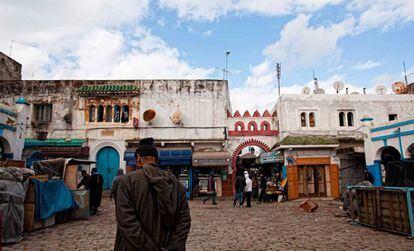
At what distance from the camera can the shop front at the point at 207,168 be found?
18719 millimetres

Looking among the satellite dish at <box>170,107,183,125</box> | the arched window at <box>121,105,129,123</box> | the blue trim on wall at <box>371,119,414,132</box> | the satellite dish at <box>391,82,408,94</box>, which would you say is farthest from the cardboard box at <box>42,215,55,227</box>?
the satellite dish at <box>391,82,408,94</box>

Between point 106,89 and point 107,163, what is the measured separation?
4.91 meters

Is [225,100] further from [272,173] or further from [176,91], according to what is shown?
[272,173]

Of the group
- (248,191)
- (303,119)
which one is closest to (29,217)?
(248,191)

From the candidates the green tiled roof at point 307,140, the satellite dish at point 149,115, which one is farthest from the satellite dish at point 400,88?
the satellite dish at point 149,115

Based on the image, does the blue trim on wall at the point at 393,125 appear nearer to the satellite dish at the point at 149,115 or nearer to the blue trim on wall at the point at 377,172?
the blue trim on wall at the point at 377,172

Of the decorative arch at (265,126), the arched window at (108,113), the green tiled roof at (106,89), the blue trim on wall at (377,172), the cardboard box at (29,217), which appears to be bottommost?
the cardboard box at (29,217)

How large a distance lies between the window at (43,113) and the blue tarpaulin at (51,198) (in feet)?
40.5

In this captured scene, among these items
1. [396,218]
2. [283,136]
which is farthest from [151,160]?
[283,136]

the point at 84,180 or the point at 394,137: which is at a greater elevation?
the point at 394,137

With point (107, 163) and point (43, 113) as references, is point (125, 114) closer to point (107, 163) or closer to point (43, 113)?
point (107, 163)

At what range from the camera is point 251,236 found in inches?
312

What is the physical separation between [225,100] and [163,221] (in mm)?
18763

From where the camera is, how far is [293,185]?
721 inches
